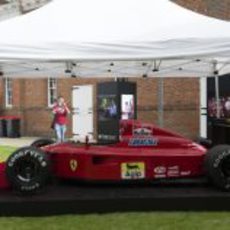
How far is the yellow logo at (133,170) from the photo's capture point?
1038cm

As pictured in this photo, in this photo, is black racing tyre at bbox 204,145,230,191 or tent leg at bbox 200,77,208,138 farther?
tent leg at bbox 200,77,208,138

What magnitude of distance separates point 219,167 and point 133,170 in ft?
4.09

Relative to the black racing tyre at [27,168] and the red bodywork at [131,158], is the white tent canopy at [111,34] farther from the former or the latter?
the black racing tyre at [27,168]

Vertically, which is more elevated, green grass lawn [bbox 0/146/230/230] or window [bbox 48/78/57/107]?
window [bbox 48/78/57/107]

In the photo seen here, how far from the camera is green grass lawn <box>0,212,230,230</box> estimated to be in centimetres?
889

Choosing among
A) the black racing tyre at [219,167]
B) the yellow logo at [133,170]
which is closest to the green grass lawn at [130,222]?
the black racing tyre at [219,167]

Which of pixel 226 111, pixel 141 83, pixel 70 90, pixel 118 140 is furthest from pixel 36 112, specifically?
pixel 118 140

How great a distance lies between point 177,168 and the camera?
10.5m

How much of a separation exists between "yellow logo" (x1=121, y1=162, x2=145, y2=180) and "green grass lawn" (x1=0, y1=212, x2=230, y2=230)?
0.95 metres

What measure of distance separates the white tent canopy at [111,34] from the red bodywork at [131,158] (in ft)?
3.93

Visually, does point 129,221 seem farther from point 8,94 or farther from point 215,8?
point 8,94

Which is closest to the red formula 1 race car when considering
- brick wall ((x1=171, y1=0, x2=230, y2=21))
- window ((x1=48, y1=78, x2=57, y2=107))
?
brick wall ((x1=171, y1=0, x2=230, y2=21))

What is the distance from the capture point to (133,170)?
409 inches

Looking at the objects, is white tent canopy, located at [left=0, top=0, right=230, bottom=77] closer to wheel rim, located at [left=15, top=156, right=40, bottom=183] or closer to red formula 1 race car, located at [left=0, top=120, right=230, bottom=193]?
red formula 1 race car, located at [left=0, top=120, right=230, bottom=193]
